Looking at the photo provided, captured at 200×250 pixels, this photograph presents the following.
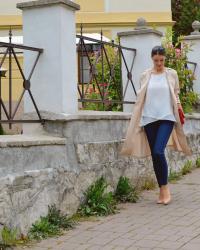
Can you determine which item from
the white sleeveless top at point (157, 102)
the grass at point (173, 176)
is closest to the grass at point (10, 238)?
the white sleeveless top at point (157, 102)

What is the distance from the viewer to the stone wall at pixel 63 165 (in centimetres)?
499

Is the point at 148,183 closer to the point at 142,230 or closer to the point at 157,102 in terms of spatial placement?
the point at 157,102

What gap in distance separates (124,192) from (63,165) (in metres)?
1.24

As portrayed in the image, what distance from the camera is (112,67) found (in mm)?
8078

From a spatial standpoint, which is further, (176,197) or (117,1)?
(117,1)

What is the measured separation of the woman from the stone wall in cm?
31

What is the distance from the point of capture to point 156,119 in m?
6.44

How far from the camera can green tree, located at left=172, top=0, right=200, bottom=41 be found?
26.2 meters

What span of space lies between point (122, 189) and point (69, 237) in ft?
5.48

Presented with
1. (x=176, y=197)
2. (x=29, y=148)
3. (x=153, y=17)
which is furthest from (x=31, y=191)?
(x=153, y=17)

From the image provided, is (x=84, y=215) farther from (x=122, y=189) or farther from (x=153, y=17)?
(x=153, y=17)

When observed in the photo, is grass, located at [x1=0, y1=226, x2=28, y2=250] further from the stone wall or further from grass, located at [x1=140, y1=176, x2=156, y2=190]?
grass, located at [x1=140, y1=176, x2=156, y2=190]

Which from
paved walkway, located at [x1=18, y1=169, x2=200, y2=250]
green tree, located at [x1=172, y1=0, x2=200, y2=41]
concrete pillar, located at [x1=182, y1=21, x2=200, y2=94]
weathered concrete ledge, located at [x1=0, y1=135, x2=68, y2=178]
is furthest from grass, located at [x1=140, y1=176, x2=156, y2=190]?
green tree, located at [x1=172, y1=0, x2=200, y2=41]

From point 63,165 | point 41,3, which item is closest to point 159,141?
point 63,165
